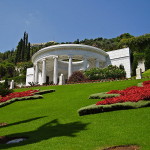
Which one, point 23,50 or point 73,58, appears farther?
point 23,50

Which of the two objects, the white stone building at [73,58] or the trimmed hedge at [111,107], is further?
the white stone building at [73,58]

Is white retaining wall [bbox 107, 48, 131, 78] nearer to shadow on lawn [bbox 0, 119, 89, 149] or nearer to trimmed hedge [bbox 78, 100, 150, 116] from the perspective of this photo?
trimmed hedge [bbox 78, 100, 150, 116]

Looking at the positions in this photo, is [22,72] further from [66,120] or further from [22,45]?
[66,120]

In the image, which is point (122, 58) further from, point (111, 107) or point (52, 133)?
point (52, 133)

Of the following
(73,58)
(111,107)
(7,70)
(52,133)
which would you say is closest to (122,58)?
(73,58)

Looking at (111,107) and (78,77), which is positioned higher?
(78,77)

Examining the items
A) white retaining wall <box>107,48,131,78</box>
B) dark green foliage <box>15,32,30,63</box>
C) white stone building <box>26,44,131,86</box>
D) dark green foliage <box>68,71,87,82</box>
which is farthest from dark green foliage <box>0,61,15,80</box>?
dark green foliage <box>68,71,87,82</box>

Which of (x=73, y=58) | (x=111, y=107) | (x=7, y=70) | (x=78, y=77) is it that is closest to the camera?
(x=111, y=107)

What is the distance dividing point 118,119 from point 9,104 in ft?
45.6

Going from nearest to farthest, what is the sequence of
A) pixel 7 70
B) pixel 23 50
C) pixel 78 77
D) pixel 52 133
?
pixel 52 133 < pixel 78 77 < pixel 7 70 < pixel 23 50

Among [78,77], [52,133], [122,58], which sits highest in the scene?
[122,58]

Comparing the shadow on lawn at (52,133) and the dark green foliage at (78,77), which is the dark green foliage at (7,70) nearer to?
the dark green foliage at (78,77)

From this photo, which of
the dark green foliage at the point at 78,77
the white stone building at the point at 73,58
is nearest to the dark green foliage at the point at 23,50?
the white stone building at the point at 73,58

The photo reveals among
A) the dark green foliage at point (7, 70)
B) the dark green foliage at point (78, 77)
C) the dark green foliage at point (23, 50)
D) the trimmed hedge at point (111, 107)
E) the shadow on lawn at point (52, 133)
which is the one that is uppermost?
the dark green foliage at point (23, 50)
